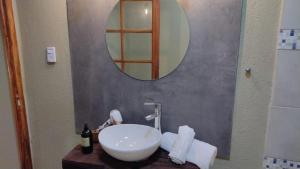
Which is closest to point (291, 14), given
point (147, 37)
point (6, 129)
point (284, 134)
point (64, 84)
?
point (284, 134)

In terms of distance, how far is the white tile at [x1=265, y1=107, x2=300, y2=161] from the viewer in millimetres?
1177

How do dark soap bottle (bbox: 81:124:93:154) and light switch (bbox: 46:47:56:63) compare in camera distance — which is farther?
light switch (bbox: 46:47:56:63)

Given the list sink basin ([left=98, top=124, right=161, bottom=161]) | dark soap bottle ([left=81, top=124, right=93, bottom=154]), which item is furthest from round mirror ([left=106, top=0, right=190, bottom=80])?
dark soap bottle ([left=81, top=124, right=93, bottom=154])

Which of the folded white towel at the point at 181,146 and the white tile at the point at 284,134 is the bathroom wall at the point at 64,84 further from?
the folded white towel at the point at 181,146

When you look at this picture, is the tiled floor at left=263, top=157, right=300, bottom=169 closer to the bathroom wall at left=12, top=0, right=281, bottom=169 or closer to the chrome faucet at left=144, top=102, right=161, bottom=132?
the bathroom wall at left=12, top=0, right=281, bottom=169

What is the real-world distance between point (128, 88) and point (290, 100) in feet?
2.98

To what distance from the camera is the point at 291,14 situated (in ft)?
3.57

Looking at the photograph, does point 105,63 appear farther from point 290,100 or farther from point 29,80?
point 290,100

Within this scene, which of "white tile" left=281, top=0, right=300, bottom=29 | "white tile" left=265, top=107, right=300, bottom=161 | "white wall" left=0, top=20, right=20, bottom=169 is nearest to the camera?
"white tile" left=281, top=0, right=300, bottom=29

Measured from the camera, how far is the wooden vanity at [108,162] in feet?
3.99

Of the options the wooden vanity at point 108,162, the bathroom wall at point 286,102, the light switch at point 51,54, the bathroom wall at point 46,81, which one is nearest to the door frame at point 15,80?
the bathroom wall at point 46,81

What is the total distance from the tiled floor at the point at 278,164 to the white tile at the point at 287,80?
1.03 feet

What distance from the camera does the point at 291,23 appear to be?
110 centimetres

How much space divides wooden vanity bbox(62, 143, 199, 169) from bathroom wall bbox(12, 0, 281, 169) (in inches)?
14.3
